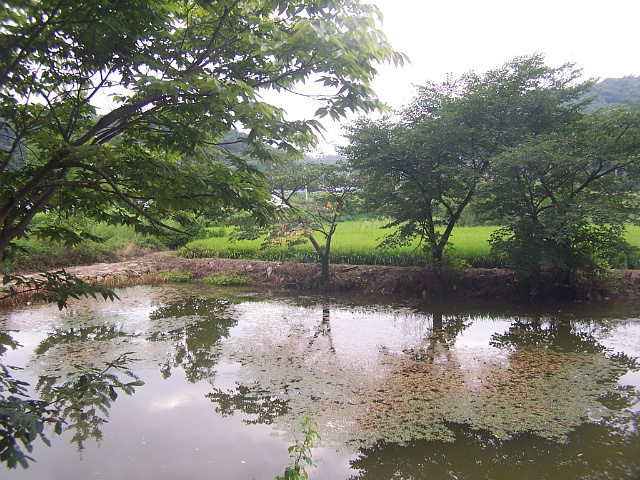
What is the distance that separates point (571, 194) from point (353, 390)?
4.95 m

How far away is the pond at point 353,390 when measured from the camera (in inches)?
109

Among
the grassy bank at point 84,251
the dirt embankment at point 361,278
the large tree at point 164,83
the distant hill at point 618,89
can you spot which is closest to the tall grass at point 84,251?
the grassy bank at point 84,251

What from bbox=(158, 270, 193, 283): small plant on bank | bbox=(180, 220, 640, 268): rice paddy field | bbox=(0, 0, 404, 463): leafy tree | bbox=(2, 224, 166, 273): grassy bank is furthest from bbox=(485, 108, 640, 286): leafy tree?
bbox=(2, 224, 166, 273): grassy bank

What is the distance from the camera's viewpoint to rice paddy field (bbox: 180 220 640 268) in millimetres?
8289

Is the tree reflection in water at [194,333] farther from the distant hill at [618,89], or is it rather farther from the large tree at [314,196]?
the distant hill at [618,89]

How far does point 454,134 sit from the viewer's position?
692 cm

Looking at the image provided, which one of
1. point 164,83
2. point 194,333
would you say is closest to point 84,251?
point 194,333

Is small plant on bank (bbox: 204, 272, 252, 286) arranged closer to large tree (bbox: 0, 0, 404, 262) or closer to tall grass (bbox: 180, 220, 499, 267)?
tall grass (bbox: 180, 220, 499, 267)

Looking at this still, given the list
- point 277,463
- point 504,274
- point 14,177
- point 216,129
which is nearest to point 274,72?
point 216,129

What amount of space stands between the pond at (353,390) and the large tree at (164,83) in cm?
81

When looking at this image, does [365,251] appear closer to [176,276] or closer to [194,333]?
[176,276]

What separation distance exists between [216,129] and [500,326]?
5.26 meters

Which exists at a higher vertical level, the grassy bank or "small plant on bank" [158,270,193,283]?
the grassy bank

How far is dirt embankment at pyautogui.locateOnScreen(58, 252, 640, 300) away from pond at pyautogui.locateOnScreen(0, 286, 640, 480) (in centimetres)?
67
